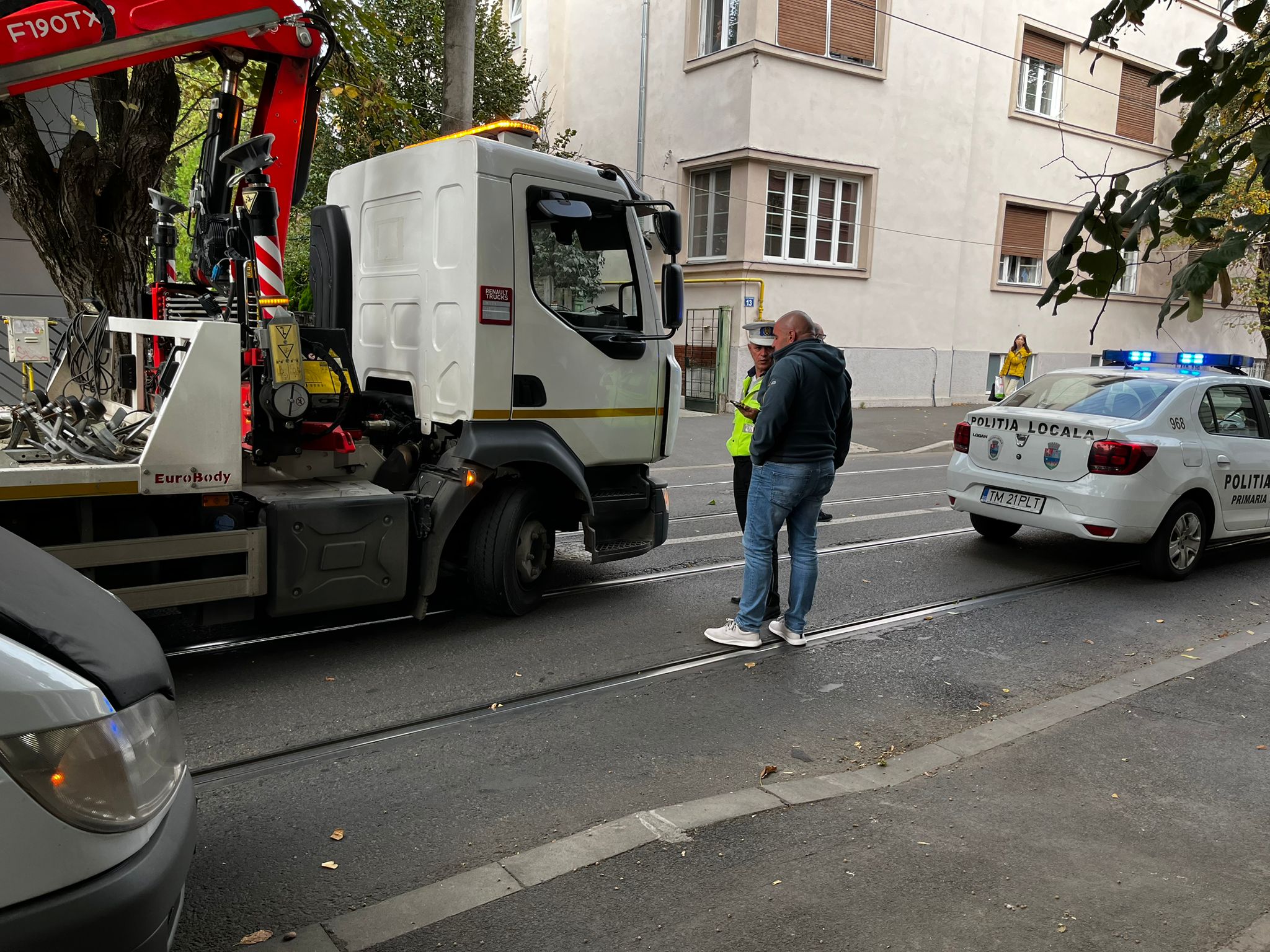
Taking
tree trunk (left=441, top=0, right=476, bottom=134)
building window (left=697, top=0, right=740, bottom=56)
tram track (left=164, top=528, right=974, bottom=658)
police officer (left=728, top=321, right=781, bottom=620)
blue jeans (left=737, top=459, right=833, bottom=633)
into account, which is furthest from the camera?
building window (left=697, top=0, right=740, bottom=56)

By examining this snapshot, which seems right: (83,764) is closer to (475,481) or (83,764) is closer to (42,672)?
(42,672)

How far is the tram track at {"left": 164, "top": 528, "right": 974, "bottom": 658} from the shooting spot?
5.41m

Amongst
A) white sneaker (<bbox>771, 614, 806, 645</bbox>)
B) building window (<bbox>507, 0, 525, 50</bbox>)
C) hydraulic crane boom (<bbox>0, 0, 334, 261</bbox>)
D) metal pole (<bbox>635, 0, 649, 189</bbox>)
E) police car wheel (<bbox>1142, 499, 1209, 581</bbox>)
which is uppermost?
building window (<bbox>507, 0, 525, 50</bbox>)

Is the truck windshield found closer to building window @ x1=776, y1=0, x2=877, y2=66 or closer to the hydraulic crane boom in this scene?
the hydraulic crane boom

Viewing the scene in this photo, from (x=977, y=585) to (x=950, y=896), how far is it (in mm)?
Result: 4541

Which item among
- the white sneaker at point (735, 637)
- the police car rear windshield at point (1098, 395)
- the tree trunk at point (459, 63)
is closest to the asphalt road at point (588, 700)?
the white sneaker at point (735, 637)

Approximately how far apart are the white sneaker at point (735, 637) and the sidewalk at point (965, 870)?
5.03 ft

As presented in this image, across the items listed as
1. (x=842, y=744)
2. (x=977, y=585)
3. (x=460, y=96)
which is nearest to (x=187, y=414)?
(x=842, y=744)

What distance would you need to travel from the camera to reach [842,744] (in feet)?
14.7

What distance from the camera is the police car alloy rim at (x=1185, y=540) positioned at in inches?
300

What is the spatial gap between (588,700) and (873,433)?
46.3 ft

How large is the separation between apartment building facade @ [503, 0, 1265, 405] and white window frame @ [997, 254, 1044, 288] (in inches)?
2.4

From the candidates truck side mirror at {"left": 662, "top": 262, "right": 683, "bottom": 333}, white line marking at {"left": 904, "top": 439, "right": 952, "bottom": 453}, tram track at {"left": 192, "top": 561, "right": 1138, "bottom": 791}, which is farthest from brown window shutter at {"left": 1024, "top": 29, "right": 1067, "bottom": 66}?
truck side mirror at {"left": 662, "top": 262, "right": 683, "bottom": 333}

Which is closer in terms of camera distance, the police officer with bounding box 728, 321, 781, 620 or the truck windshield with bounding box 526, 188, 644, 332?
the truck windshield with bounding box 526, 188, 644, 332
